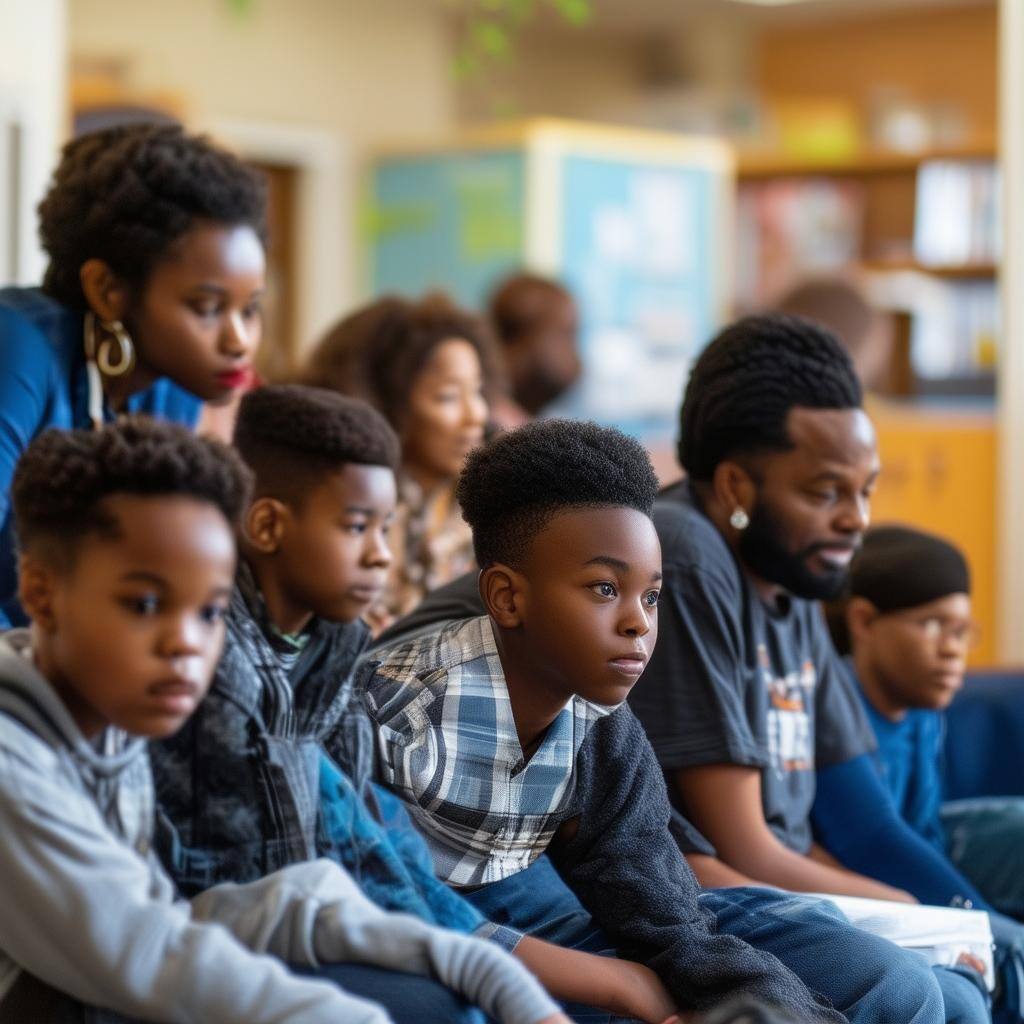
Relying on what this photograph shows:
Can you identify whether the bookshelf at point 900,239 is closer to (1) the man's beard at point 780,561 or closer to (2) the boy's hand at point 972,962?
(1) the man's beard at point 780,561

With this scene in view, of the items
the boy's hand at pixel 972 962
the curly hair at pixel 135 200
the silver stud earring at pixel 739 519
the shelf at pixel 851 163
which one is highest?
the shelf at pixel 851 163

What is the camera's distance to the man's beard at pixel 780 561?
2084mm

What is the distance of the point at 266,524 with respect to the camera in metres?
1.85

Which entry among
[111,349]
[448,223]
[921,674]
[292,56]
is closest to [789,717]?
[921,674]

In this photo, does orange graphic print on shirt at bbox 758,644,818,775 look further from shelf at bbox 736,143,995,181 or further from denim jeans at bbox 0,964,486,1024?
shelf at bbox 736,143,995,181

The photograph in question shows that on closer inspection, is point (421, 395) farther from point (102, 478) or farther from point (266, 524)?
point (102, 478)

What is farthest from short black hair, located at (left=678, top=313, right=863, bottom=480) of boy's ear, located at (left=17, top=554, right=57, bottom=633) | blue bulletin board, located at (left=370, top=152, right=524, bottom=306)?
blue bulletin board, located at (left=370, top=152, right=524, bottom=306)

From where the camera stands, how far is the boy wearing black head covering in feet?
8.21

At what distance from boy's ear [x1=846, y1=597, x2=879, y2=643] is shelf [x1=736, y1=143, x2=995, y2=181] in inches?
155

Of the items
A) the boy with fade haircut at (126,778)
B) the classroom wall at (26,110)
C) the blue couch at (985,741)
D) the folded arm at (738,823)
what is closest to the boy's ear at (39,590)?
the boy with fade haircut at (126,778)

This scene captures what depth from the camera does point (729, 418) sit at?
84.6 inches

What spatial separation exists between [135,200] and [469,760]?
Result: 33.3 inches

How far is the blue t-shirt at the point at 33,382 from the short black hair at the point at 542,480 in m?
0.52

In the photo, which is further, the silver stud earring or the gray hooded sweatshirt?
the silver stud earring
